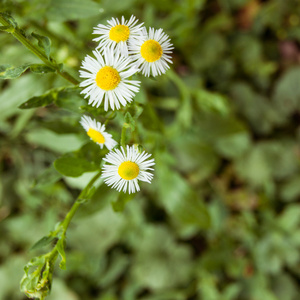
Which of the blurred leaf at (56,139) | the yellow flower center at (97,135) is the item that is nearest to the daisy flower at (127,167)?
the yellow flower center at (97,135)

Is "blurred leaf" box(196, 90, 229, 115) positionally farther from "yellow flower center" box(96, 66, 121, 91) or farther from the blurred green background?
"yellow flower center" box(96, 66, 121, 91)

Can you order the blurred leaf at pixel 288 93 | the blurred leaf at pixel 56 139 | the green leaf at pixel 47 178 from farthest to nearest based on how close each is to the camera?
the blurred leaf at pixel 288 93 < the blurred leaf at pixel 56 139 < the green leaf at pixel 47 178

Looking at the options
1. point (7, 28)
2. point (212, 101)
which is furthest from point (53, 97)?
point (212, 101)

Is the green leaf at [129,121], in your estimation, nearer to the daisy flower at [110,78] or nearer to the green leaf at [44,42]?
the daisy flower at [110,78]

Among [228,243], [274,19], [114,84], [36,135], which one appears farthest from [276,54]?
[114,84]

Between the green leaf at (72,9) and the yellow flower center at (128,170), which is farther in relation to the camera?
the green leaf at (72,9)

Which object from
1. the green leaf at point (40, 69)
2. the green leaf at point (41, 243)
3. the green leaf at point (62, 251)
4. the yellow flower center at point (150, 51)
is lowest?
the green leaf at point (62, 251)

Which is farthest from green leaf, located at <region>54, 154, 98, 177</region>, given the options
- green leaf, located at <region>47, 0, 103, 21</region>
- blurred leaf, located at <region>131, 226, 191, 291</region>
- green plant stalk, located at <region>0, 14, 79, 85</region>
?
blurred leaf, located at <region>131, 226, 191, 291</region>
